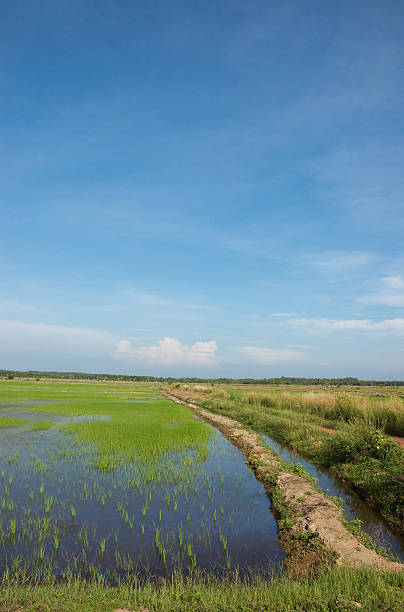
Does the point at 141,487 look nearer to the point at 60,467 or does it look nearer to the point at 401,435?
the point at 60,467

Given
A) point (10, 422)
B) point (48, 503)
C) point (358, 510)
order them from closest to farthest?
point (48, 503) < point (358, 510) < point (10, 422)

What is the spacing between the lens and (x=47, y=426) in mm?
17500

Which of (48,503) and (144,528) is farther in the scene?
(48,503)

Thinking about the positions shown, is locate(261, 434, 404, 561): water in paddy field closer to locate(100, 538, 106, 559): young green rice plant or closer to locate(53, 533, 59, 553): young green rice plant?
locate(100, 538, 106, 559): young green rice plant

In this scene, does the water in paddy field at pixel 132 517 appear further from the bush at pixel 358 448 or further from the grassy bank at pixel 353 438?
the bush at pixel 358 448

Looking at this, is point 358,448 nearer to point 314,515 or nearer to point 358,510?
point 358,510

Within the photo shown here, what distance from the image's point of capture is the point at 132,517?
6.94 meters

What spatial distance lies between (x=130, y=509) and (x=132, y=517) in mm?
424

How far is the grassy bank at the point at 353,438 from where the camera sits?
836cm

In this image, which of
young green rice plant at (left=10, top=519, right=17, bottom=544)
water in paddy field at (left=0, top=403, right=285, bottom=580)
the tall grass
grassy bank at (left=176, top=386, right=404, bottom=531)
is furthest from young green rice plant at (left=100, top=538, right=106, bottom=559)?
the tall grass

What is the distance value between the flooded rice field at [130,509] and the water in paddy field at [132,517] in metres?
0.02

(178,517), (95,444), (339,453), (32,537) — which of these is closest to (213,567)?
(178,517)

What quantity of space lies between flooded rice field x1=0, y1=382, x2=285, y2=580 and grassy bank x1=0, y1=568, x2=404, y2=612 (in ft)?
1.90

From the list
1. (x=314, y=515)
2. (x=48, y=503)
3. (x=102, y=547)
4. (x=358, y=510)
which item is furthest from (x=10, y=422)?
(x=358, y=510)
